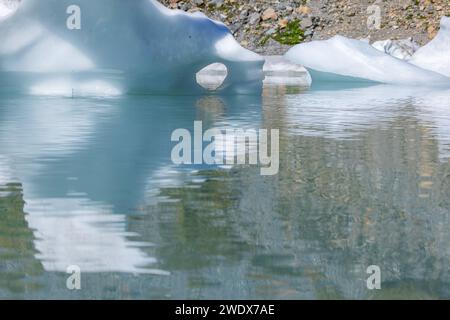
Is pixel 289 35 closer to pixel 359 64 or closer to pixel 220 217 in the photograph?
pixel 359 64

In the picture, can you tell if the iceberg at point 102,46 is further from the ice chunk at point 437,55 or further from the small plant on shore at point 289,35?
the small plant on shore at point 289,35

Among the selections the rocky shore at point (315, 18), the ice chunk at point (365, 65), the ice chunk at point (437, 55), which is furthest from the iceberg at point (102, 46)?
the rocky shore at point (315, 18)

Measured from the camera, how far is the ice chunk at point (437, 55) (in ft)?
87.9

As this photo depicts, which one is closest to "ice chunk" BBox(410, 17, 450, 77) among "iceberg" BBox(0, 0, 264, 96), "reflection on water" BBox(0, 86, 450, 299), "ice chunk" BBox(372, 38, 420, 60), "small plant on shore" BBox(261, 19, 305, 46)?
"ice chunk" BBox(372, 38, 420, 60)

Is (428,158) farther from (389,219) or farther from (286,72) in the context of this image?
(286,72)

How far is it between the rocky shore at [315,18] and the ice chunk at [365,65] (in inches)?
651

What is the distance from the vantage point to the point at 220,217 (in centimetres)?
511

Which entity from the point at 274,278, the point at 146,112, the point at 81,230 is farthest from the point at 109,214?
the point at 146,112

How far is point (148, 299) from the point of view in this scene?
3527 mm

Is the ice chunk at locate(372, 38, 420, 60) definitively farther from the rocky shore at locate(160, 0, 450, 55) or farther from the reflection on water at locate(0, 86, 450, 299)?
the reflection on water at locate(0, 86, 450, 299)

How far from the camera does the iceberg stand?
48.3ft

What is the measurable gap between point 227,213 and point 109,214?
2.06 ft

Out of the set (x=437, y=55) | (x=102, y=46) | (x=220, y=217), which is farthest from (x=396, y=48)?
(x=220, y=217)
